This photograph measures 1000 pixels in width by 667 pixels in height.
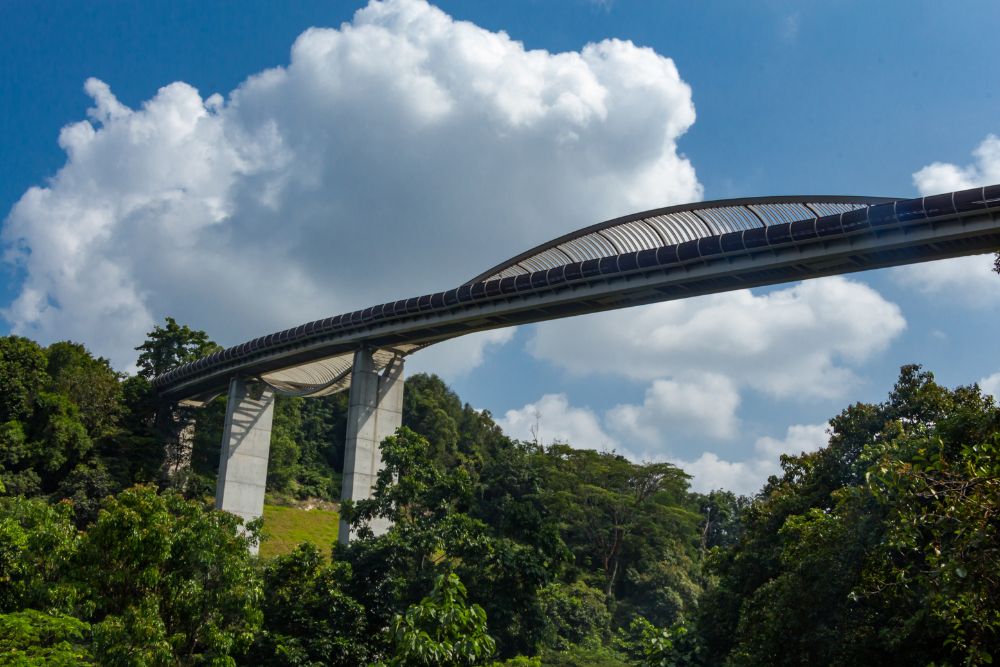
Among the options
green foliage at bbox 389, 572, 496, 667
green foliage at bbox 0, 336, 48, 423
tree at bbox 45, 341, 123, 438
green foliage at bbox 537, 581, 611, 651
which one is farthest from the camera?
tree at bbox 45, 341, 123, 438

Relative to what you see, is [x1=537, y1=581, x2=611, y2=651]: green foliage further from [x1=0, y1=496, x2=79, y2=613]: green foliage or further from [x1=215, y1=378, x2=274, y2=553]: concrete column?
[x1=0, y1=496, x2=79, y2=613]: green foliage

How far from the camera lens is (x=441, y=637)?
11.6 meters

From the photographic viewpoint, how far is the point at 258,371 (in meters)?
42.2

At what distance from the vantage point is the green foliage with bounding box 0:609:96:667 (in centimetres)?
1454

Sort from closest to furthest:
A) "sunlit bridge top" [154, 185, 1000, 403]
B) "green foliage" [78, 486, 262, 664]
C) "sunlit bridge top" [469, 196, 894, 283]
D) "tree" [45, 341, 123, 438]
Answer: "green foliage" [78, 486, 262, 664]
"sunlit bridge top" [154, 185, 1000, 403]
"sunlit bridge top" [469, 196, 894, 283]
"tree" [45, 341, 123, 438]

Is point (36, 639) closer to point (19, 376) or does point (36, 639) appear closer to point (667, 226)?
point (667, 226)

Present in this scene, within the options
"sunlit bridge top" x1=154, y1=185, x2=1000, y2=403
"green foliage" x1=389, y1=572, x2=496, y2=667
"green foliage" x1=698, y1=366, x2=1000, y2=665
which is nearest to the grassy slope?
"sunlit bridge top" x1=154, y1=185, x2=1000, y2=403

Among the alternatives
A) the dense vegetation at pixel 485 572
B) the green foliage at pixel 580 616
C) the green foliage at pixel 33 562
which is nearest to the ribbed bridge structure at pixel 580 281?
the dense vegetation at pixel 485 572

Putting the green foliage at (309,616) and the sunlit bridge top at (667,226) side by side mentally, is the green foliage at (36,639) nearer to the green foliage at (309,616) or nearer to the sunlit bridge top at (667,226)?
the green foliage at (309,616)

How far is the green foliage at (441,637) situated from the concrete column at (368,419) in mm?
21433

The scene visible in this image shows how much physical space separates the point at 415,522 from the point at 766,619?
9361mm

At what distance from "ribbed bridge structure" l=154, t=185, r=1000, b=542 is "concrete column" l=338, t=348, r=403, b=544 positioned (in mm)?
50

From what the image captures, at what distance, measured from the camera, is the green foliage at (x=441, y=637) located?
11.0 metres

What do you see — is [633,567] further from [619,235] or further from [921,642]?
[921,642]
